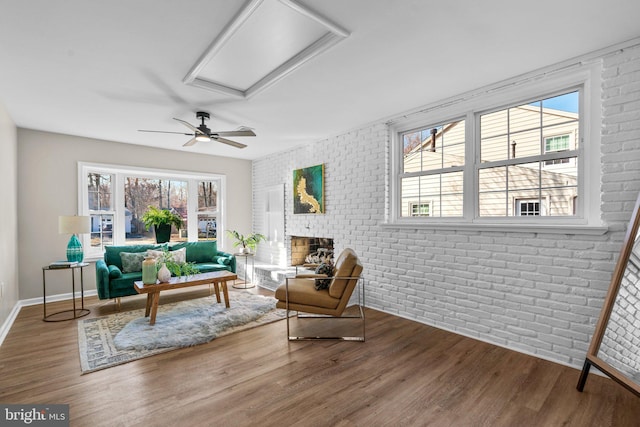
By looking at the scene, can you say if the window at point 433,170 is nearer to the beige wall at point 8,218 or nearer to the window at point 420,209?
the window at point 420,209

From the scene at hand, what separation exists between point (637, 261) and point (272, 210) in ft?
16.9

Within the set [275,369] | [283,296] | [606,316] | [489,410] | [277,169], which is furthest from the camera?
[277,169]

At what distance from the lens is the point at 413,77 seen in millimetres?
2826

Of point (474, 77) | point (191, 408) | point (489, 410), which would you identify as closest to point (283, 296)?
point (191, 408)

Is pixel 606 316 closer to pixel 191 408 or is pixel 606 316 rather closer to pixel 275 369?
pixel 275 369

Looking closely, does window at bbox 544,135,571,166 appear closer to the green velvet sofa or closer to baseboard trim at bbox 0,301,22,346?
the green velvet sofa

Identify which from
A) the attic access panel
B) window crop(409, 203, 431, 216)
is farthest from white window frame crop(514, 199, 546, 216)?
the attic access panel

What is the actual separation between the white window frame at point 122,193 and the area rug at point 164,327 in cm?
192

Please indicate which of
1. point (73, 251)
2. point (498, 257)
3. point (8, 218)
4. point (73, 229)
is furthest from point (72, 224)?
point (498, 257)

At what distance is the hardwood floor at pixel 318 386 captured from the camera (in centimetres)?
191

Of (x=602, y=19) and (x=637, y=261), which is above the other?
(x=602, y=19)

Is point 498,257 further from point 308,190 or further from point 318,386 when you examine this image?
point 308,190

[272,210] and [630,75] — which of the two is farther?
[272,210]

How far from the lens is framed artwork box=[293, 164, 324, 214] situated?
4.94 metres
